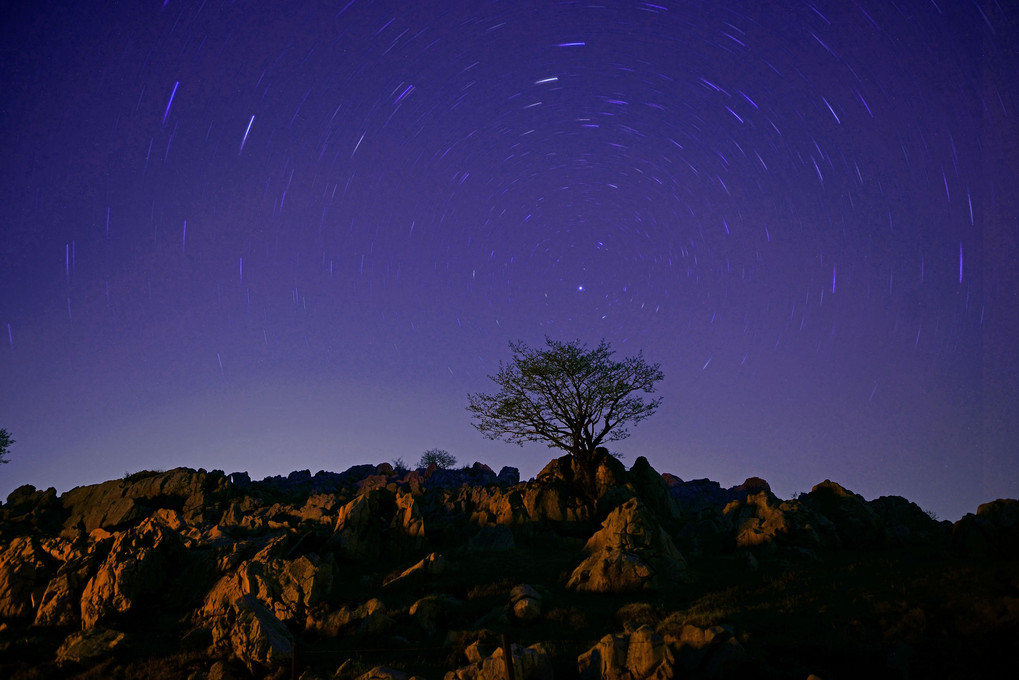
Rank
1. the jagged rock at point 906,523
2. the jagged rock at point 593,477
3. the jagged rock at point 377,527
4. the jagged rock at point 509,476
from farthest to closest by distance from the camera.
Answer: the jagged rock at point 509,476
the jagged rock at point 593,477
the jagged rock at point 906,523
the jagged rock at point 377,527

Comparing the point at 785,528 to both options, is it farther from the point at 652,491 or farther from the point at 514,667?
the point at 514,667

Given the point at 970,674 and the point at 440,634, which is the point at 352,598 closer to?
the point at 440,634

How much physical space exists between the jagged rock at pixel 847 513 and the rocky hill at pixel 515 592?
0.56 ft

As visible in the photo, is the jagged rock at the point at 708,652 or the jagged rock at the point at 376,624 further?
the jagged rock at the point at 376,624

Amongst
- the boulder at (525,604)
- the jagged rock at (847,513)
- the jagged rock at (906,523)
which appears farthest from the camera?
the jagged rock at (906,523)

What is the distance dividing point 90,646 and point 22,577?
8659 millimetres

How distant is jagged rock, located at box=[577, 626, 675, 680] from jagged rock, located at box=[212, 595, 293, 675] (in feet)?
30.7

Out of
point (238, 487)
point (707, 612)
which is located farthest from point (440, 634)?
point (238, 487)

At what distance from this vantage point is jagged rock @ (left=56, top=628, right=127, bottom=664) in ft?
56.2

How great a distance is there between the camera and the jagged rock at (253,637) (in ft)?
52.5

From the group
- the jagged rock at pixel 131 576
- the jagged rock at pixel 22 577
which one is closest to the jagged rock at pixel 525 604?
the jagged rock at pixel 131 576

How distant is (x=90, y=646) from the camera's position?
57.7 ft

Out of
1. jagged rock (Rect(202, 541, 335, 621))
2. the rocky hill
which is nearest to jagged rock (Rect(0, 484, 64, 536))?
the rocky hill

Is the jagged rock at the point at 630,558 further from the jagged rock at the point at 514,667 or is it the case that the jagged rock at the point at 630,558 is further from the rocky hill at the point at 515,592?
the jagged rock at the point at 514,667
